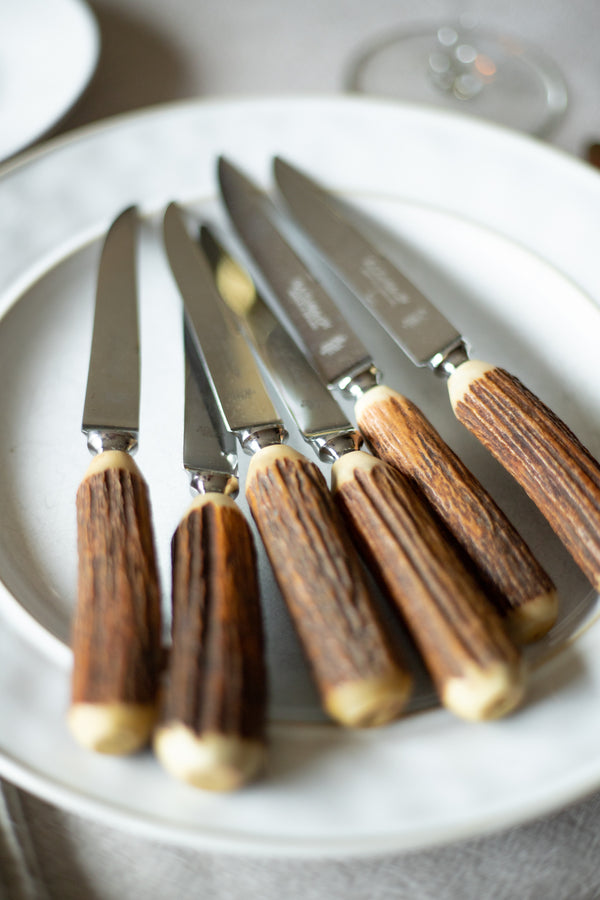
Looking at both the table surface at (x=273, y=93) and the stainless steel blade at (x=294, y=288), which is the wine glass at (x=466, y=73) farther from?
the stainless steel blade at (x=294, y=288)

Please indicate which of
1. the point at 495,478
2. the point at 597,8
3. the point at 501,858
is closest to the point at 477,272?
the point at 495,478

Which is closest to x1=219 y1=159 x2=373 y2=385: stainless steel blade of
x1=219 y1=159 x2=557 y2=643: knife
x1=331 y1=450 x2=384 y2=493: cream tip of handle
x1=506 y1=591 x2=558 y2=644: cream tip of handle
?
x1=219 y1=159 x2=557 y2=643: knife

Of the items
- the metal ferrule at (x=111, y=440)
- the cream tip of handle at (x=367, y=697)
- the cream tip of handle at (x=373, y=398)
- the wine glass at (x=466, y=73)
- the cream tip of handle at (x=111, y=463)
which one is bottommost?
the cream tip of handle at (x=367, y=697)

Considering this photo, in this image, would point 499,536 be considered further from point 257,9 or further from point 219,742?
point 257,9

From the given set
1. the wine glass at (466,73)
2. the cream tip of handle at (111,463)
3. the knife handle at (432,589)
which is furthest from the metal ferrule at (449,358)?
the wine glass at (466,73)

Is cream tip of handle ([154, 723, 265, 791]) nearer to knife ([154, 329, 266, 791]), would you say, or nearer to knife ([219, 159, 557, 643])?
knife ([154, 329, 266, 791])

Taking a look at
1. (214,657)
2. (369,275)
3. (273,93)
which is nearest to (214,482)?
(214,657)

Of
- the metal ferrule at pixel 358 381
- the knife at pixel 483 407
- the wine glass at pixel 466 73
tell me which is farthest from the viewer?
the wine glass at pixel 466 73
